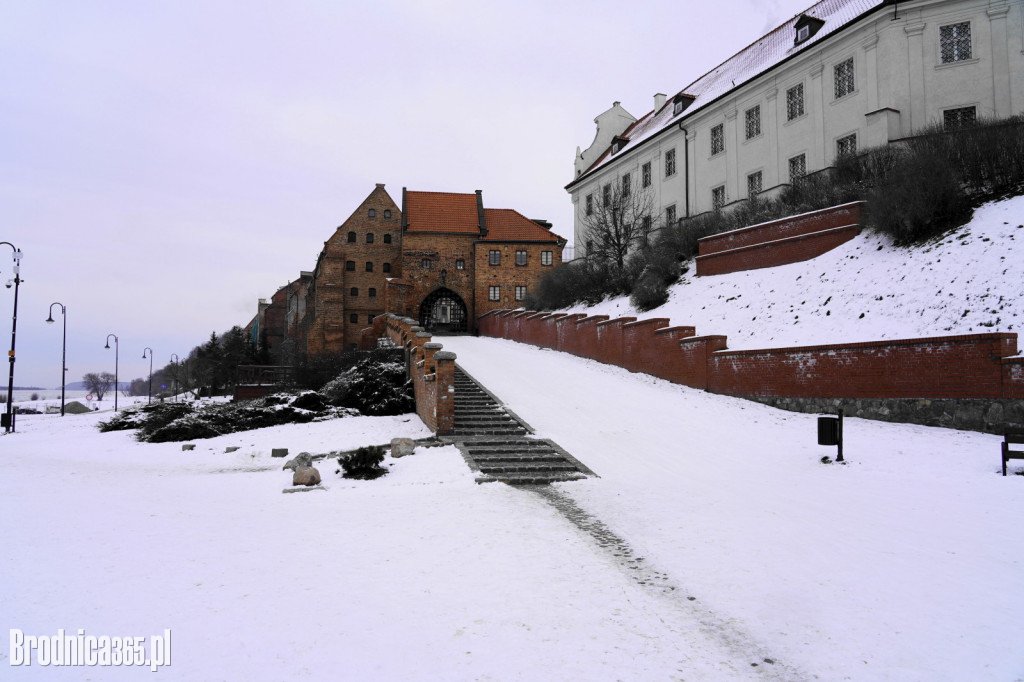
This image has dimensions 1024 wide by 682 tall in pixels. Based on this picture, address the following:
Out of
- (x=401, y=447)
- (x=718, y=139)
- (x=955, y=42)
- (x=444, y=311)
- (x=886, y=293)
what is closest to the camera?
(x=401, y=447)

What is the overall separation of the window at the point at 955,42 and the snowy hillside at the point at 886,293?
33.1ft

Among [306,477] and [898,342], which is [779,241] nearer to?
[898,342]

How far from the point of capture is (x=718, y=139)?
32125 mm

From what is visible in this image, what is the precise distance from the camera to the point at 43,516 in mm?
7094

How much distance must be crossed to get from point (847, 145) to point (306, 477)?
24.9 metres

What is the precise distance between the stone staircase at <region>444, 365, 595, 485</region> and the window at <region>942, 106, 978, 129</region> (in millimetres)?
19684

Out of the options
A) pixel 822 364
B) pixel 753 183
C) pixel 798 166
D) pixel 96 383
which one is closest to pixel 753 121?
pixel 753 183

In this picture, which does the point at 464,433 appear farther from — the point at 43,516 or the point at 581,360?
the point at 581,360

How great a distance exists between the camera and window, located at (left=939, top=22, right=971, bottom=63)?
22.3 m

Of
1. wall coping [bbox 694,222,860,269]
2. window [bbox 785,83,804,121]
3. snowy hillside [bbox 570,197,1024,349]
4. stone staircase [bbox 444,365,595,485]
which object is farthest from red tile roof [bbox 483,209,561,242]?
stone staircase [bbox 444,365,595,485]

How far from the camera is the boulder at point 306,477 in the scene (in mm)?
9508

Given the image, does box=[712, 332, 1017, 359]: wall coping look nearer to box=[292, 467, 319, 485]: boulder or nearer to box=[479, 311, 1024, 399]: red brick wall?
box=[479, 311, 1024, 399]: red brick wall

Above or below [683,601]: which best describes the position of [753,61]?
above

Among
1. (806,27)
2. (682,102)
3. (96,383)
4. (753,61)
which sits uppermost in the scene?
(753,61)
